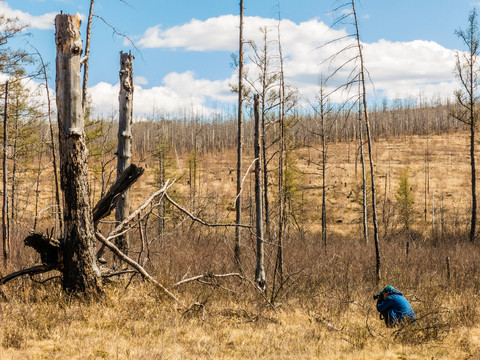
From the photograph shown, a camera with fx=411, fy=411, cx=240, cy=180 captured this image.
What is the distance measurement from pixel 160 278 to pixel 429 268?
958 centimetres

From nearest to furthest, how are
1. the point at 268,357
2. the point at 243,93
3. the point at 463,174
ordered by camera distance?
1. the point at 268,357
2. the point at 243,93
3. the point at 463,174

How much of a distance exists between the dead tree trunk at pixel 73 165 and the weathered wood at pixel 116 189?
443 mm

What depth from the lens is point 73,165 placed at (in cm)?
605

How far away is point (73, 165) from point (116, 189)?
2.54 ft

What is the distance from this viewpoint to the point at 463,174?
5234cm

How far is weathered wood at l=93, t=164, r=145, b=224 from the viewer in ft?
21.2

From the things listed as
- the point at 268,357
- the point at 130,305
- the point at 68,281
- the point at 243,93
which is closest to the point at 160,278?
the point at 130,305

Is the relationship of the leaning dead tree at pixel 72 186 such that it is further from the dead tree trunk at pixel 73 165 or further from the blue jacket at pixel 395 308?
the blue jacket at pixel 395 308

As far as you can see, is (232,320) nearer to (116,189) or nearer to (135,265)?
(135,265)

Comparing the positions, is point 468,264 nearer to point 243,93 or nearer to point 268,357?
point 243,93

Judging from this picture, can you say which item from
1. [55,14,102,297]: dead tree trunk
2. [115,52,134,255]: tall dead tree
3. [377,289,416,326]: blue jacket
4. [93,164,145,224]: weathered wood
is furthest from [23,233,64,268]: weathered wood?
[377,289,416,326]: blue jacket

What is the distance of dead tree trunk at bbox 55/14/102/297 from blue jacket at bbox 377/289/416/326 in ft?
15.6

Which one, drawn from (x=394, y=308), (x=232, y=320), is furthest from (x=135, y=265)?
(x=394, y=308)

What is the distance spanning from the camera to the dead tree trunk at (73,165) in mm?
6008
